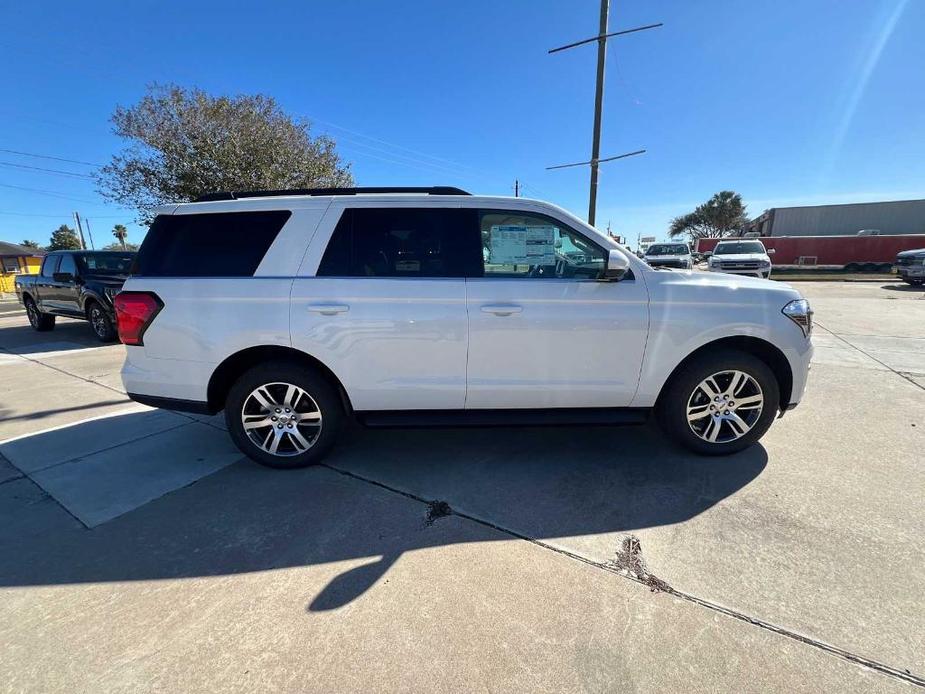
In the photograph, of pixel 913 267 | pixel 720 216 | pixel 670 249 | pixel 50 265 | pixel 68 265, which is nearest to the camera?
pixel 68 265

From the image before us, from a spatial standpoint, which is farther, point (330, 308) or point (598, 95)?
point (598, 95)

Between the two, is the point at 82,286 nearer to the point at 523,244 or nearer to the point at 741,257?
the point at 523,244

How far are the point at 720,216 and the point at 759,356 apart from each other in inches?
2504

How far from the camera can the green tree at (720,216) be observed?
180 feet

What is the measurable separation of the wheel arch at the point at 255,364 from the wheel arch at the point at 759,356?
8.07 ft

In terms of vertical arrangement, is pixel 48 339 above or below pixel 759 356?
below

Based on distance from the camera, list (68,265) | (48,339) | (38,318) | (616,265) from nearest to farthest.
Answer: (616,265) → (68,265) → (48,339) → (38,318)

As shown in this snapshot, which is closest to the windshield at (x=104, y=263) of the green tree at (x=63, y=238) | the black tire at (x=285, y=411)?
the black tire at (x=285, y=411)

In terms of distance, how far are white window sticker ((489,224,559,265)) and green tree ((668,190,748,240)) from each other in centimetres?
6406

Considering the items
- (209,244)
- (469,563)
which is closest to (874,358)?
(469,563)

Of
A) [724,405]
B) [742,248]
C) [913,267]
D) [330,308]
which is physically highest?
[742,248]

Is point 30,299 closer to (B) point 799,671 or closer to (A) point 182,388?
(A) point 182,388

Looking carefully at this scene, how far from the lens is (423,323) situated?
9.68 feet

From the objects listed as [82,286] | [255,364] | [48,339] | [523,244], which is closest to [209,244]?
[255,364]
